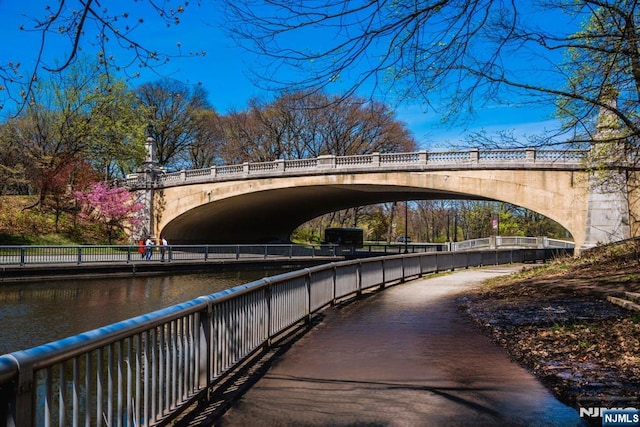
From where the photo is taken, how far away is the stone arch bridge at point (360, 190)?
1152 inches

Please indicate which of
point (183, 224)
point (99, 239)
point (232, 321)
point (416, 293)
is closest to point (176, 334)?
point (232, 321)

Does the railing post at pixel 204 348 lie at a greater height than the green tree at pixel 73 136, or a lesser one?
lesser

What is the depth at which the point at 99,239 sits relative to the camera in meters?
41.2

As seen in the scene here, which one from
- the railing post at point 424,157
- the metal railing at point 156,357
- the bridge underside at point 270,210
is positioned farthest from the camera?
the bridge underside at point 270,210

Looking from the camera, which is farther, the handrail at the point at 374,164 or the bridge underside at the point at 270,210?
the bridge underside at the point at 270,210

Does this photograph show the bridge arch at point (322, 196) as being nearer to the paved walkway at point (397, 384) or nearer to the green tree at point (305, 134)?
the green tree at point (305, 134)

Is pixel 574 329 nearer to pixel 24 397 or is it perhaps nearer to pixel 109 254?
pixel 24 397

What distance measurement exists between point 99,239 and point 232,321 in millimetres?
39010

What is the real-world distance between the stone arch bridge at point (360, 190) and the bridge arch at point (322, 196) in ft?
0.20

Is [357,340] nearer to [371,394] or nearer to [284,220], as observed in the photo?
[371,394]

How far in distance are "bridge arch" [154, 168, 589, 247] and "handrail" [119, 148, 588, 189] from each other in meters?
0.43

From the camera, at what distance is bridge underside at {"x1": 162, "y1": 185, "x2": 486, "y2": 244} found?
4088 cm

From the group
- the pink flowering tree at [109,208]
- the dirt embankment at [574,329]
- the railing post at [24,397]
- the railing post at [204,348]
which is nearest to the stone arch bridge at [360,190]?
the pink flowering tree at [109,208]

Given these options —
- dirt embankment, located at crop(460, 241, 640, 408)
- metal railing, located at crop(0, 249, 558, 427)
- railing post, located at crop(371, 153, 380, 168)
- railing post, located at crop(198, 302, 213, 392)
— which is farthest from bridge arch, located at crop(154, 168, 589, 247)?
railing post, located at crop(198, 302, 213, 392)
